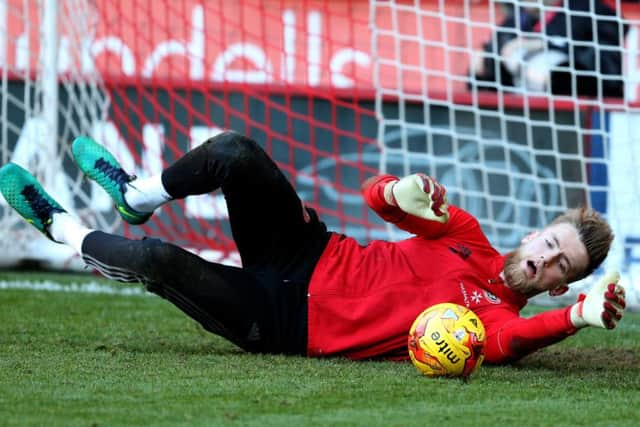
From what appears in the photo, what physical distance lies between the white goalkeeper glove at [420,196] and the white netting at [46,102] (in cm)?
342

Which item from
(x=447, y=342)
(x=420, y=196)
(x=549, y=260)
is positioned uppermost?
(x=420, y=196)

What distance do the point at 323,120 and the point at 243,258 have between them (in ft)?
10.8

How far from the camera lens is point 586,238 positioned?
431 cm

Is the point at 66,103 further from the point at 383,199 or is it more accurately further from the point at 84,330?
the point at 383,199

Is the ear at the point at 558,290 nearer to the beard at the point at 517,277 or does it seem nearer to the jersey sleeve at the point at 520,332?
the beard at the point at 517,277

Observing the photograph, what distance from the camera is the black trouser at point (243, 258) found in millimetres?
4258

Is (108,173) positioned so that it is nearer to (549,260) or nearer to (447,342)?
(447,342)

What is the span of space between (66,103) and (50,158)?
730 millimetres

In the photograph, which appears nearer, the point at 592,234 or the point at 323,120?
the point at 592,234

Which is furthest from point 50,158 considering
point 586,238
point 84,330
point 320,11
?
point 586,238

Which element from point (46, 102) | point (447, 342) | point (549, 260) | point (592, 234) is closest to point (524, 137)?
point (46, 102)

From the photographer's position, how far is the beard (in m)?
4.29

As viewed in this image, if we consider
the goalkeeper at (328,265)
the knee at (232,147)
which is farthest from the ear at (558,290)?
the knee at (232,147)

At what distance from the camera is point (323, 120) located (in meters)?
7.80
